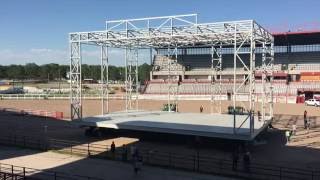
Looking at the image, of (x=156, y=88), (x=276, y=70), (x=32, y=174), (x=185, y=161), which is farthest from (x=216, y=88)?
(x=32, y=174)

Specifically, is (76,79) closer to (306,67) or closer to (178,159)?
(178,159)

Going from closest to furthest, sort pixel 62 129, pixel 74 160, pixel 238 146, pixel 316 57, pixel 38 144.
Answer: pixel 74 160, pixel 238 146, pixel 38 144, pixel 62 129, pixel 316 57

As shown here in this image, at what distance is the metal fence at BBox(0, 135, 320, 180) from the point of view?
21.4 meters

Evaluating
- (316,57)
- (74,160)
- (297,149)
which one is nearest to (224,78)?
(316,57)

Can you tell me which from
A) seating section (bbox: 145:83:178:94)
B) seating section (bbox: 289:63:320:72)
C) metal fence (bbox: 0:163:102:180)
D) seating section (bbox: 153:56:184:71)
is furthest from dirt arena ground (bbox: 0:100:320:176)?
seating section (bbox: 153:56:184:71)

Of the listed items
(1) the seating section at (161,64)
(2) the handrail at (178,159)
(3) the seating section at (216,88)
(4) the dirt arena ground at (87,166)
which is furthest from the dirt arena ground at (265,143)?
(1) the seating section at (161,64)

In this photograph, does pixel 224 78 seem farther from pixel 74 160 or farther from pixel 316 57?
pixel 74 160

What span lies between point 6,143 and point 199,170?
47.3ft

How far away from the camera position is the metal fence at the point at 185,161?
21.4m

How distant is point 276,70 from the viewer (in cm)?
→ 8750

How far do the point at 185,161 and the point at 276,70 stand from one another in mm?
66593

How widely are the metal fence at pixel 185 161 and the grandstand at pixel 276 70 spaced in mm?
50210

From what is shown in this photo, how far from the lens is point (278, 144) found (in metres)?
30.8

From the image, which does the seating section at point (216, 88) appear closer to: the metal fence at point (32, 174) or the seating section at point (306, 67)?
the seating section at point (306, 67)
